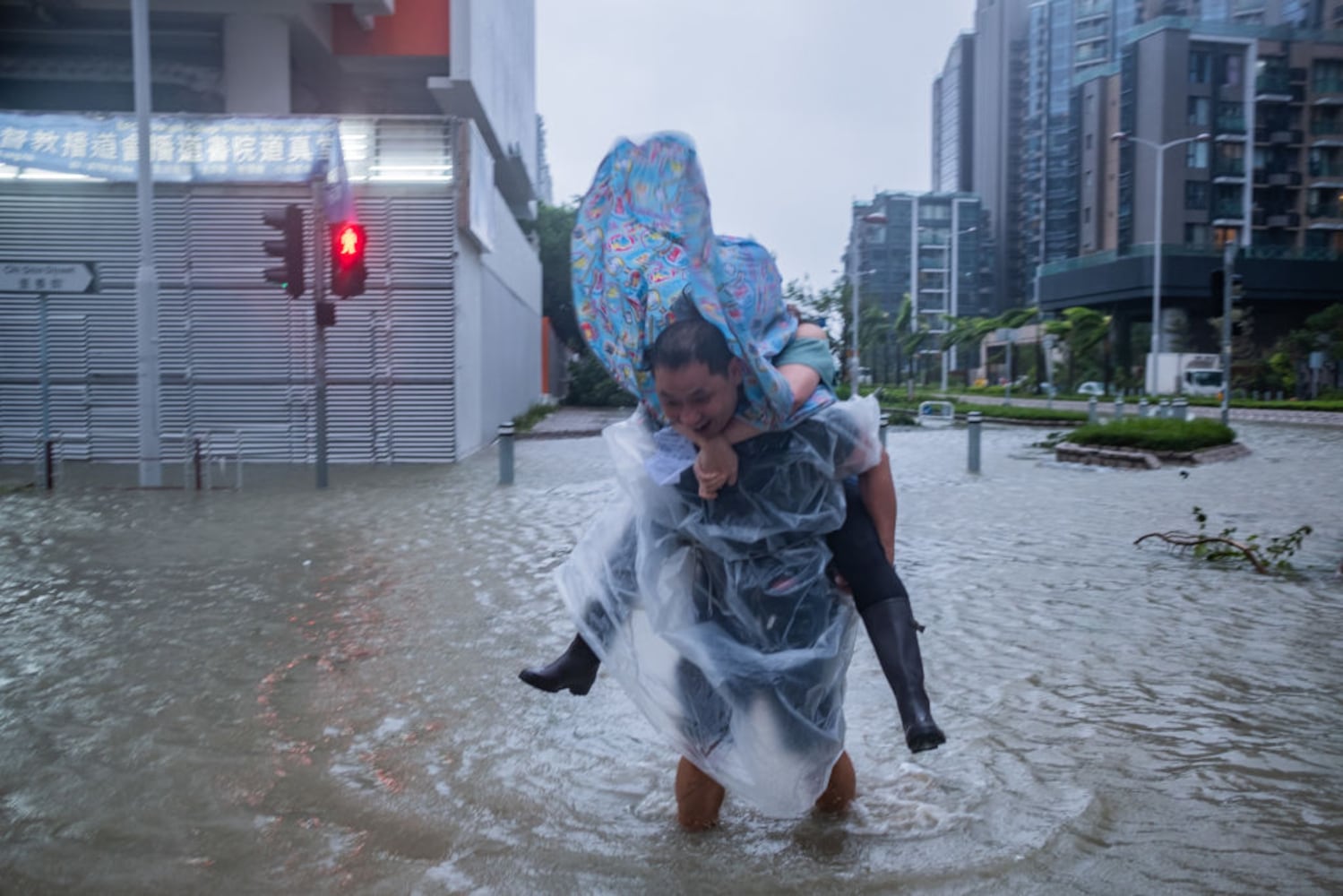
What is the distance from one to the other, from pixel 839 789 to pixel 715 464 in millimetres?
1219

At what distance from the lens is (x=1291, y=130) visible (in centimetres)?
6450

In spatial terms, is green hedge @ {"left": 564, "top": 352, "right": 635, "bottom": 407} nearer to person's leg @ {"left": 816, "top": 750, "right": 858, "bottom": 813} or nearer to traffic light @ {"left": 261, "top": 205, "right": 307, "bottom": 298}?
traffic light @ {"left": 261, "top": 205, "right": 307, "bottom": 298}

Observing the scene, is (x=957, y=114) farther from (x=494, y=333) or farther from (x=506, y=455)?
(x=506, y=455)

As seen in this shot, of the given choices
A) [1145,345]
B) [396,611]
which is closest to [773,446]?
A: [396,611]

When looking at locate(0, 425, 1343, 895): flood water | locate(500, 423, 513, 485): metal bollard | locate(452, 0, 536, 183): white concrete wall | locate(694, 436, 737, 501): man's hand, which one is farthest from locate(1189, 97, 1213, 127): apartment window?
locate(694, 436, 737, 501): man's hand

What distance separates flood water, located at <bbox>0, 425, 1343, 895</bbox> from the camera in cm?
333

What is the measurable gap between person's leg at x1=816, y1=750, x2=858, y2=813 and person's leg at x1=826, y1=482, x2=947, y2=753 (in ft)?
1.52

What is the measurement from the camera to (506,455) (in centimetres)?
1476

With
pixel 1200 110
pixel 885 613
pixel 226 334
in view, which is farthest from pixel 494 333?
pixel 1200 110

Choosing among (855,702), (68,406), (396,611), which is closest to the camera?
(855,702)

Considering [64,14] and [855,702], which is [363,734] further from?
[64,14]

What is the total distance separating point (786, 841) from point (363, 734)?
5.99 feet

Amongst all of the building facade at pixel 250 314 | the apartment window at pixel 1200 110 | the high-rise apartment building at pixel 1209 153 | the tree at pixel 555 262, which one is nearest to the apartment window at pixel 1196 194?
the high-rise apartment building at pixel 1209 153

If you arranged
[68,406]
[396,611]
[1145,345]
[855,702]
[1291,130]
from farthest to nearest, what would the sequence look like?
1. [1291,130]
2. [1145,345]
3. [68,406]
4. [396,611]
5. [855,702]
